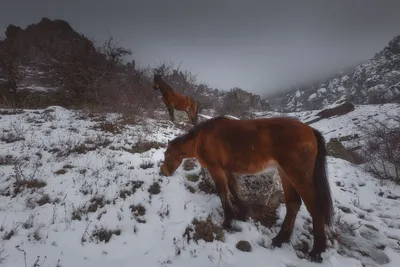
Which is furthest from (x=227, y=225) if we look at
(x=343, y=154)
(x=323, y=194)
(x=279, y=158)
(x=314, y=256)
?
(x=343, y=154)

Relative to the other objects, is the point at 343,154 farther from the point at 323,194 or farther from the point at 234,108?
the point at 234,108

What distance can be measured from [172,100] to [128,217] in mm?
8809

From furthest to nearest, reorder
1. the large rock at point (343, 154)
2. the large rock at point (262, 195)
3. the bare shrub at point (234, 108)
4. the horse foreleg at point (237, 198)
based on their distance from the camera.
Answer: the bare shrub at point (234, 108)
the large rock at point (343, 154)
the large rock at point (262, 195)
the horse foreleg at point (237, 198)

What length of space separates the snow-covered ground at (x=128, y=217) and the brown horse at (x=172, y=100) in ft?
18.2

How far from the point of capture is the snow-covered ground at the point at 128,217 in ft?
11.4

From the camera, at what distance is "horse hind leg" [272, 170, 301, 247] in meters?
3.99

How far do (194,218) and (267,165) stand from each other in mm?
1733

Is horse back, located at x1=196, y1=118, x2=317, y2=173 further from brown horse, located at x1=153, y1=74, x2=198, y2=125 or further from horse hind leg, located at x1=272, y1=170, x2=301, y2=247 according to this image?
brown horse, located at x1=153, y1=74, x2=198, y2=125

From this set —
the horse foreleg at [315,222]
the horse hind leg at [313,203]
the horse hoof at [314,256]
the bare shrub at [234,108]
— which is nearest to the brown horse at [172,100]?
the horse hind leg at [313,203]

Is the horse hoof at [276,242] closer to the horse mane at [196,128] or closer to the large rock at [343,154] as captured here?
the horse mane at [196,128]

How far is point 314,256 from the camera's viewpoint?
3.63 m

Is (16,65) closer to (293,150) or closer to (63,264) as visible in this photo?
(63,264)

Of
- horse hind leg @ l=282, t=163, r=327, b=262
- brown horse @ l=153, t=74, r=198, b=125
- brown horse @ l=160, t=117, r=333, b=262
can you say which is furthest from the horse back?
brown horse @ l=153, t=74, r=198, b=125

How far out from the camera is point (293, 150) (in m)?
3.58
